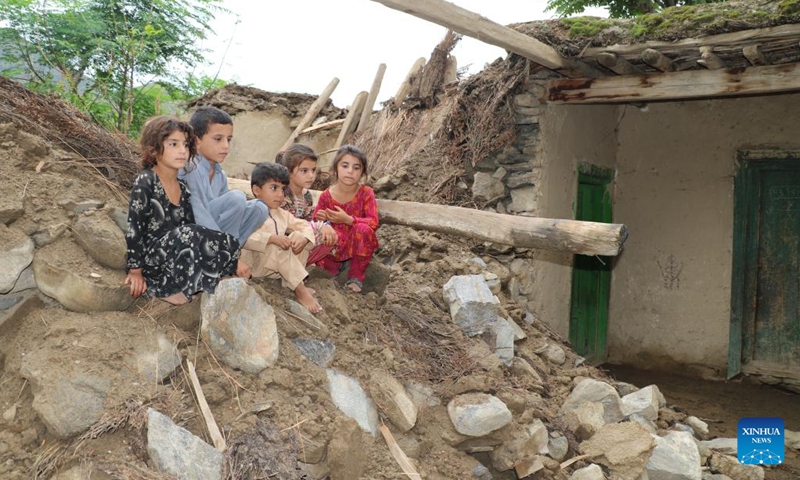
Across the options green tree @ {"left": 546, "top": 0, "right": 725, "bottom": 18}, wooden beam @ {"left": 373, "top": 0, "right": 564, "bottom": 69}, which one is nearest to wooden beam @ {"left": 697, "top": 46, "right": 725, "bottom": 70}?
wooden beam @ {"left": 373, "top": 0, "right": 564, "bottom": 69}

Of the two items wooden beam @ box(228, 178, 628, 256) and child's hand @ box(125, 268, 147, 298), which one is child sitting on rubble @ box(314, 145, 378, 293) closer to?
wooden beam @ box(228, 178, 628, 256)

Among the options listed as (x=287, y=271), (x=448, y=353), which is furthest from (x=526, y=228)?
(x=287, y=271)

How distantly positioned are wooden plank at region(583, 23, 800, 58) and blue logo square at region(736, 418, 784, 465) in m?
2.58

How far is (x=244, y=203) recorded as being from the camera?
3156mm

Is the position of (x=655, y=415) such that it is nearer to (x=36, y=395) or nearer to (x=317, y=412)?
(x=317, y=412)

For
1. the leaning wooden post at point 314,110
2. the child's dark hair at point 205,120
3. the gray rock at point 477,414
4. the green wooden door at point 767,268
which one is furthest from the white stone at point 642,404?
the leaning wooden post at point 314,110

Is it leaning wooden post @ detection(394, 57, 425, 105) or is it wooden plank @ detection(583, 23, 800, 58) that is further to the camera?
leaning wooden post @ detection(394, 57, 425, 105)

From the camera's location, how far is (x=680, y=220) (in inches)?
264

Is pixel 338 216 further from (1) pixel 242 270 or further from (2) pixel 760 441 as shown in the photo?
(2) pixel 760 441

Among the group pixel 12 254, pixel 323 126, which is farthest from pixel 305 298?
pixel 323 126

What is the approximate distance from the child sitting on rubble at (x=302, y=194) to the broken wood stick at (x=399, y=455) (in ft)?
3.41

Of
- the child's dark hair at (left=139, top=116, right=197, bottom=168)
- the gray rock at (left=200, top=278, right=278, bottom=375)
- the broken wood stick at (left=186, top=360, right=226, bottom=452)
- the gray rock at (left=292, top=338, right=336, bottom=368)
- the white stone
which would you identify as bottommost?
the white stone

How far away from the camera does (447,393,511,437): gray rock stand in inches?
127

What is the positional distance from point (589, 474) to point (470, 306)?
125 cm
